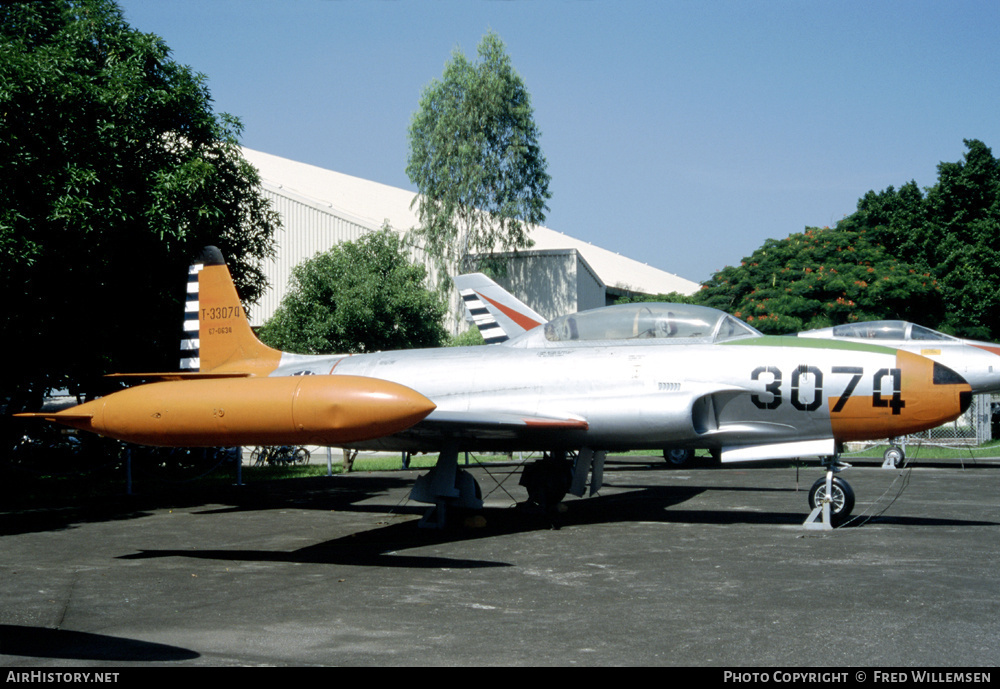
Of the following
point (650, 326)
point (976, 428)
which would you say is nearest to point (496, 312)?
point (650, 326)

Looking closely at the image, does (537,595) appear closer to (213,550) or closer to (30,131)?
(213,550)

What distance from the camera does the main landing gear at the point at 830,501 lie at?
10.4 metres

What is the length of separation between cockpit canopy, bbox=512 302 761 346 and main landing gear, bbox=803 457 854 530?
1.95 metres

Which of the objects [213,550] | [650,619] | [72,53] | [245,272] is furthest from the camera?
[245,272]

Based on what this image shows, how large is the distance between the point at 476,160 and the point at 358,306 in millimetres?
10522

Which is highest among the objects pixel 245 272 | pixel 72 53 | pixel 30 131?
A: pixel 72 53

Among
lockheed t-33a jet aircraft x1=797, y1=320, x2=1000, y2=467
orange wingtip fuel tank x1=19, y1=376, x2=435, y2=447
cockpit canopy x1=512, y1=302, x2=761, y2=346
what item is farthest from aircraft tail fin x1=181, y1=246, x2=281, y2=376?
lockheed t-33a jet aircraft x1=797, y1=320, x2=1000, y2=467

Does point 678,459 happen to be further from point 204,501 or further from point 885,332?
point 204,501

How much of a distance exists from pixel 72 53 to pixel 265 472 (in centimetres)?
1184

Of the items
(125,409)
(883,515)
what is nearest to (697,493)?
(883,515)

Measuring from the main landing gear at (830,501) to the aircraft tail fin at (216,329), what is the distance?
28.2 feet

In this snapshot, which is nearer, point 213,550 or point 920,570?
point 920,570

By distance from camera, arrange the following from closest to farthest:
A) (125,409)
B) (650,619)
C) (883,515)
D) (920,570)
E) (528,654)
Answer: (528,654), (650,619), (920,570), (125,409), (883,515)

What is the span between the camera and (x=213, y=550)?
9922 millimetres
